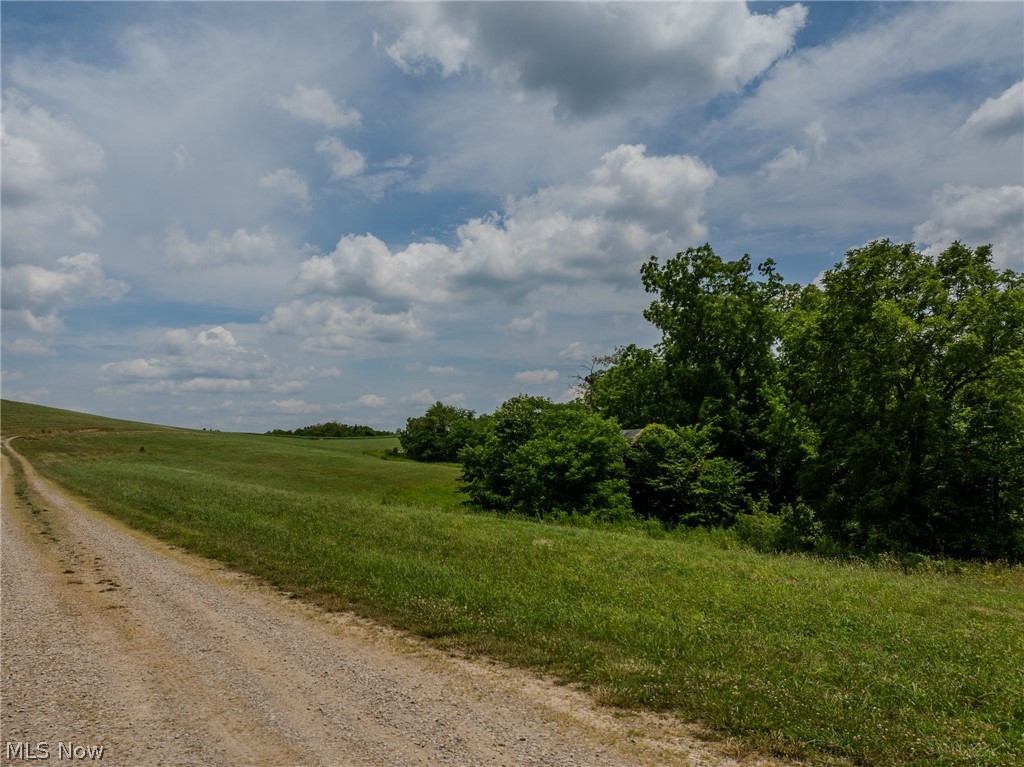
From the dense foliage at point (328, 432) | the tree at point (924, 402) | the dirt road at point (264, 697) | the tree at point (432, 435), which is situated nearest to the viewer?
the dirt road at point (264, 697)

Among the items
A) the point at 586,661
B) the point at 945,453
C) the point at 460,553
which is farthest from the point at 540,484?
the point at 586,661

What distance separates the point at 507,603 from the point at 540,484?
19.2 meters

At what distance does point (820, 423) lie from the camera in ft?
91.1

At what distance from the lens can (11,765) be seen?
201 inches

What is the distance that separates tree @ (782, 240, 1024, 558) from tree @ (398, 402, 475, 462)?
5721cm

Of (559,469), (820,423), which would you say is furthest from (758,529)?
(559,469)

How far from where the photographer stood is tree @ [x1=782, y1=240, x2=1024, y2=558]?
2220cm

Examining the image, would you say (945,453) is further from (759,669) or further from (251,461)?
(251,461)

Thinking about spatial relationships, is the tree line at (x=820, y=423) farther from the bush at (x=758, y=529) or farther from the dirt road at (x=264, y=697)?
the dirt road at (x=264, y=697)

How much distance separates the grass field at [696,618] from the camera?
5.95 meters

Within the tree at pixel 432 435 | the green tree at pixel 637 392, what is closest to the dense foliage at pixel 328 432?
the tree at pixel 432 435

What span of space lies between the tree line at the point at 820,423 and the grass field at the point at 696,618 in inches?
213
